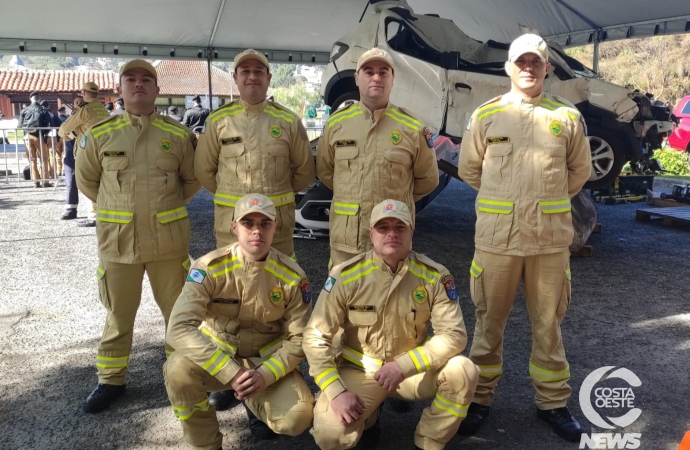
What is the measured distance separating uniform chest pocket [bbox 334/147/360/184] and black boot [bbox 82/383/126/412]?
1.76 metres

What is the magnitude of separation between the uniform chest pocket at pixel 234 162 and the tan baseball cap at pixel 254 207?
60cm

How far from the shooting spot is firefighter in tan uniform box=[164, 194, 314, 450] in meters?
2.54

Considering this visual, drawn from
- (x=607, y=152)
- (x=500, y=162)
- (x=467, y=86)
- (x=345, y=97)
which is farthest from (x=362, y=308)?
(x=345, y=97)

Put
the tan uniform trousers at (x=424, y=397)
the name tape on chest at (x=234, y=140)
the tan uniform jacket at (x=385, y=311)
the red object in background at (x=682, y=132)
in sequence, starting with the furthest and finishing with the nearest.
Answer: the red object in background at (x=682, y=132) < the name tape on chest at (x=234, y=140) < the tan uniform jacket at (x=385, y=311) < the tan uniform trousers at (x=424, y=397)

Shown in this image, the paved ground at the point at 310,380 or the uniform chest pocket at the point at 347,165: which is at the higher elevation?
the uniform chest pocket at the point at 347,165

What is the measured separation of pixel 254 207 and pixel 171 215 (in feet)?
2.81

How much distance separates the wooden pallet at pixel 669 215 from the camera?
26.1ft

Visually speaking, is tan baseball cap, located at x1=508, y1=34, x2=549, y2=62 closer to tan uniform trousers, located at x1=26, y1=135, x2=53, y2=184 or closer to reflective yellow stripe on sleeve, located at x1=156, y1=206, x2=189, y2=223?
reflective yellow stripe on sleeve, located at x1=156, y1=206, x2=189, y2=223

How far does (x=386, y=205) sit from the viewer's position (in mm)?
2641

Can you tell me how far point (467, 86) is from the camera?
22.2ft

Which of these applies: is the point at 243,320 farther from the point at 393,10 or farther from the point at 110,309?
the point at 393,10

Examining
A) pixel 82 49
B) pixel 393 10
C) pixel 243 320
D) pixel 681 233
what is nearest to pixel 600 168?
pixel 681 233

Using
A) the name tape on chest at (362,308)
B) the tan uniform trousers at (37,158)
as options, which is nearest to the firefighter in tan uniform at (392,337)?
the name tape on chest at (362,308)
